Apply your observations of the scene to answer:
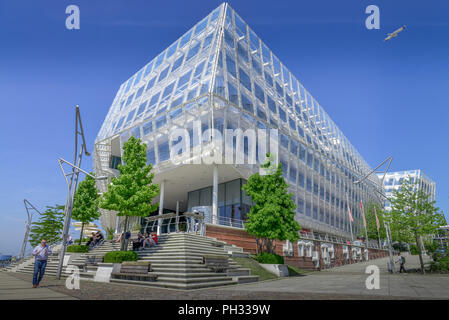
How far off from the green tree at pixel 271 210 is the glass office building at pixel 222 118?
4.95 meters

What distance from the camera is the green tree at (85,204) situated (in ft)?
88.1

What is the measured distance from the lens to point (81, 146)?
1873 centimetres

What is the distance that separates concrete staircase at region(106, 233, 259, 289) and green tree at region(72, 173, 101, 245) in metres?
11.4

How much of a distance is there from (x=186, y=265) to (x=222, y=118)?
51.8 feet

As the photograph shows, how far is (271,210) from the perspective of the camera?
19.8 meters

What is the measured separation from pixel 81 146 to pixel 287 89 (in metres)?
32.9

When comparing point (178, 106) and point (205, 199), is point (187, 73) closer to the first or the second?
point (178, 106)

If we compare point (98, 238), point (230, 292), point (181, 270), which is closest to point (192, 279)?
point (181, 270)

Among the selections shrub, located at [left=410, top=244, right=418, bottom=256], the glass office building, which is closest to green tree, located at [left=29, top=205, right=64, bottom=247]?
the glass office building

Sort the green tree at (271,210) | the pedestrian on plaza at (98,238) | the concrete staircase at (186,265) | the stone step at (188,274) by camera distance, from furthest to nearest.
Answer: the pedestrian on plaza at (98,238) < the green tree at (271,210) < the stone step at (188,274) < the concrete staircase at (186,265)

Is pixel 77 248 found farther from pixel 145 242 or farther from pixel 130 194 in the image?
pixel 130 194

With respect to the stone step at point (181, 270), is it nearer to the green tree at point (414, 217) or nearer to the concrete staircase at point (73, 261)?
the concrete staircase at point (73, 261)

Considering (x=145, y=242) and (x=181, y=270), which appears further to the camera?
(x=145, y=242)

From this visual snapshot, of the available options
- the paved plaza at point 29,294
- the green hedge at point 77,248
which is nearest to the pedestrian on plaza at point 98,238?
the green hedge at point 77,248
